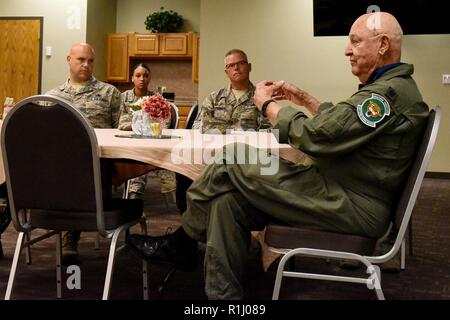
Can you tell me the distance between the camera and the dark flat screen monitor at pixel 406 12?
723cm

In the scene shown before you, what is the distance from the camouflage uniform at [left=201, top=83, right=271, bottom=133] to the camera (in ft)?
11.5

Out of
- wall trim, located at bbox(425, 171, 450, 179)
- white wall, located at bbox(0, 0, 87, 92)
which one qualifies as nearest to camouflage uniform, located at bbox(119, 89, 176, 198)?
white wall, located at bbox(0, 0, 87, 92)

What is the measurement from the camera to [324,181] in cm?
173

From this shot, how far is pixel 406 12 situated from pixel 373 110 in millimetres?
6262

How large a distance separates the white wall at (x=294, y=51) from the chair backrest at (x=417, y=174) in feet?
20.3

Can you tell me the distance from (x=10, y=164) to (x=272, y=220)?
3.04 feet

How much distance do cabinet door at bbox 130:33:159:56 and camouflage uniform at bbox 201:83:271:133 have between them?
5.67 m

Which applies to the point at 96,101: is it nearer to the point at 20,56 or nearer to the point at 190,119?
the point at 190,119

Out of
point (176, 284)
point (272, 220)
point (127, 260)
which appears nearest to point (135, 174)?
point (127, 260)

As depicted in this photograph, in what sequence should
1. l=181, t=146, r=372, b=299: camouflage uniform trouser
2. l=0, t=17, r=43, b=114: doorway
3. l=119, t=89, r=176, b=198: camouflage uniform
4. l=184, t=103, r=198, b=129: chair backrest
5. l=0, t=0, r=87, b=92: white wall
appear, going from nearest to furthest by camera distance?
l=181, t=146, r=372, b=299: camouflage uniform trouser < l=119, t=89, r=176, b=198: camouflage uniform < l=184, t=103, r=198, b=129: chair backrest < l=0, t=0, r=87, b=92: white wall < l=0, t=17, r=43, b=114: doorway

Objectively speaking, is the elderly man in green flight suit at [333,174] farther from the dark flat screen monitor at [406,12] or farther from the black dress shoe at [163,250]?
the dark flat screen monitor at [406,12]

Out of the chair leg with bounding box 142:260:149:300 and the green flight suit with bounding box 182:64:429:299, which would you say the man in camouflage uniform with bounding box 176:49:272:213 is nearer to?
the chair leg with bounding box 142:260:149:300

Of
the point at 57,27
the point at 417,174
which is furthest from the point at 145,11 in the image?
the point at 417,174

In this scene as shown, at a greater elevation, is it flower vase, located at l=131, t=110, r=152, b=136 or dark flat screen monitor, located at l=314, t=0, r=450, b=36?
dark flat screen monitor, located at l=314, t=0, r=450, b=36
